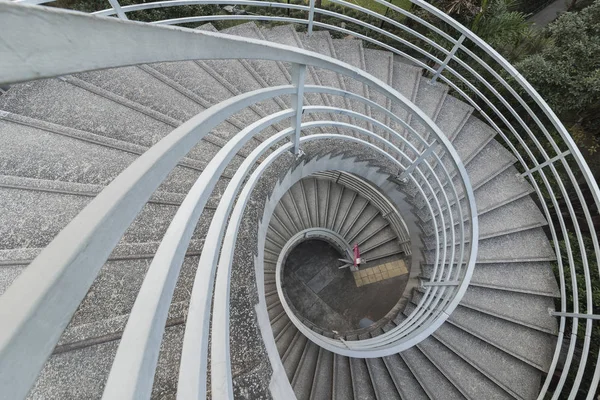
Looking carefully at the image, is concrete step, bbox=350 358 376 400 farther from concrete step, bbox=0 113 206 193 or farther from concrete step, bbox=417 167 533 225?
concrete step, bbox=0 113 206 193

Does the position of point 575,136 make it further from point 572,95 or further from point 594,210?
point 594,210

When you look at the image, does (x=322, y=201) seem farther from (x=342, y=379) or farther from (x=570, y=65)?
(x=570, y=65)

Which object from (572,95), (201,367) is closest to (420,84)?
(572,95)

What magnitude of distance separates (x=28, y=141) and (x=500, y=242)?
5.47 metres

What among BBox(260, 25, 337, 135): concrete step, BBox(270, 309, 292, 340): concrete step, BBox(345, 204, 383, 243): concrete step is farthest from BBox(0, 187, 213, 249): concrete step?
BBox(345, 204, 383, 243): concrete step

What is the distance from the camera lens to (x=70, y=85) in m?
2.65

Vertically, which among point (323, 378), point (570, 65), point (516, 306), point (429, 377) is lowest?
point (323, 378)

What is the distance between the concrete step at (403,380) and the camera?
3953 mm

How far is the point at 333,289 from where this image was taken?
7004 millimetres

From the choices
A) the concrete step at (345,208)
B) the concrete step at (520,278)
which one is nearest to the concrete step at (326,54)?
the concrete step at (345,208)

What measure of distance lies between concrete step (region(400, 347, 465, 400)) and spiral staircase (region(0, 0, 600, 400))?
26 millimetres

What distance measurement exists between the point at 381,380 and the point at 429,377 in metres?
0.63

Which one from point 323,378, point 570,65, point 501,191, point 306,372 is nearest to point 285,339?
point 306,372

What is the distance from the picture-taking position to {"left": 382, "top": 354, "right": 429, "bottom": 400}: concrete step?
3.95 meters
